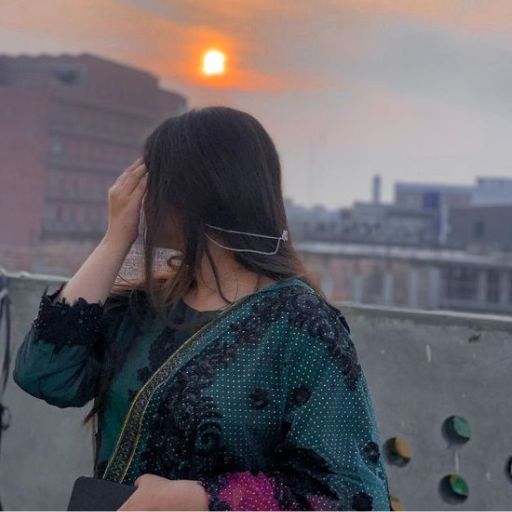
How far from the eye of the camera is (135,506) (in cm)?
141

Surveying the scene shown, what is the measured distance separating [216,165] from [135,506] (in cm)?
61

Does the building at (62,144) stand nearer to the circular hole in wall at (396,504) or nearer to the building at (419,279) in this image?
the building at (419,279)

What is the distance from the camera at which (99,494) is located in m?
1.45

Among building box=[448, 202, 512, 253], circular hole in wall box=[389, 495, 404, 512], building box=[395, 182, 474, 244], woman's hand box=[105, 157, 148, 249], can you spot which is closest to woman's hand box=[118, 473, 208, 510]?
woman's hand box=[105, 157, 148, 249]

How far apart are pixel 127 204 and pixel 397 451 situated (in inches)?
63.0

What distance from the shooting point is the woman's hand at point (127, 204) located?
158 centimetres

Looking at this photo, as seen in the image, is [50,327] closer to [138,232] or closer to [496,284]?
[138,232]

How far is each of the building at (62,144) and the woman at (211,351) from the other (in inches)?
988

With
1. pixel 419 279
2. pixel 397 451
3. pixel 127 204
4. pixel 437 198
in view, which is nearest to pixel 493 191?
pixel 437 198

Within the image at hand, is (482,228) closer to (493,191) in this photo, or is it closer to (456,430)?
(493,191)

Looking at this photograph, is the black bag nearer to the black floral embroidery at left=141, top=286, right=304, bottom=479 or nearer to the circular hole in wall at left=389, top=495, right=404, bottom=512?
the black floral embroidery at left=141, top=286, right=304, bottom=479

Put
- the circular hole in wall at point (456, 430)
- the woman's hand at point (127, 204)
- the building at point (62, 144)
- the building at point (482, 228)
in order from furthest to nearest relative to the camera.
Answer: the building at point (482, 228) → the building at point (62, 144) → the circular hole in wall at point (456, 430) → the woman's hand at point (127, 204)

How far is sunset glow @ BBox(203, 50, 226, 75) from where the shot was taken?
11.2m

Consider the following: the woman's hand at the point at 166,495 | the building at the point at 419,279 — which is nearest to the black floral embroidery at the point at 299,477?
the woman's hand at the point at 166,495
